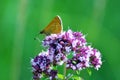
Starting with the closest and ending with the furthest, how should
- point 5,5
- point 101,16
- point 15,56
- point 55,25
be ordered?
point 55,25 → point 15,56 → point 101,16 → point 5,5

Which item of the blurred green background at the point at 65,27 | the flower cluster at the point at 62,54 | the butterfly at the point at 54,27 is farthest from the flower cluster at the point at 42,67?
the blurred green background at the point at 65,27

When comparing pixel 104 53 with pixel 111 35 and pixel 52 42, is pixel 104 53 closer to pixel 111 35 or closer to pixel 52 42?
pixel 111 35

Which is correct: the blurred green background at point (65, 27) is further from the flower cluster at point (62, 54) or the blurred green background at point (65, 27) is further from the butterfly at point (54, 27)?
the butterfly at point (54, 27)

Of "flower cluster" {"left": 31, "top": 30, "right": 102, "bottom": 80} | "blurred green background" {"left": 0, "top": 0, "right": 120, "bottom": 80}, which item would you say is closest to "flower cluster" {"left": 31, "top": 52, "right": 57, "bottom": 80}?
"flower cluster" {"left": 31, "top": 30, "right": 102, "bottom": 80}

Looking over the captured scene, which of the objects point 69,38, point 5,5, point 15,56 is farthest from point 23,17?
point 5,5

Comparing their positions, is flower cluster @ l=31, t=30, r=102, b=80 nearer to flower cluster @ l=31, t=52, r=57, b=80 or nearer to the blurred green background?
flower cluster @ l=31, t=52, r=57, b=80
